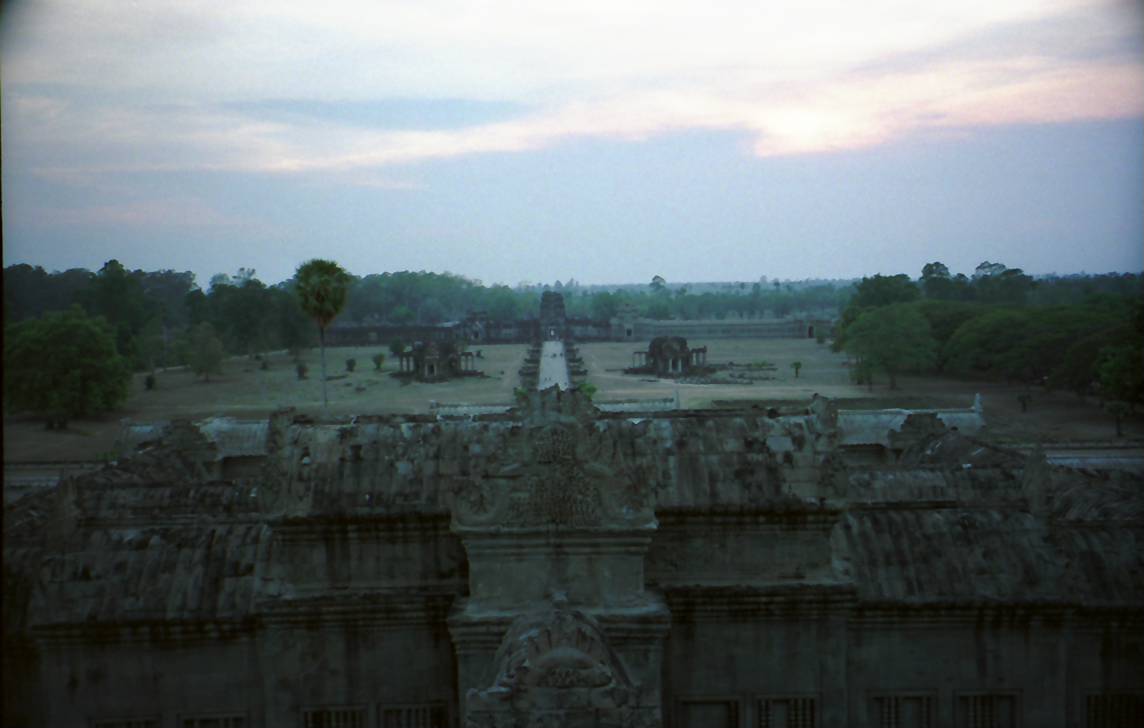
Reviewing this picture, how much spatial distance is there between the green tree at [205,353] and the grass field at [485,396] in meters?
0.98

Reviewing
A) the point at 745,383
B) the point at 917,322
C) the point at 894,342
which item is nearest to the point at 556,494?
the point at 894,342

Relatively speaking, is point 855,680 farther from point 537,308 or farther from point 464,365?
point 537,308

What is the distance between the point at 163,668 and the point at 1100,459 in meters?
25.9

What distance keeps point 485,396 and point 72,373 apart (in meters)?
22.3

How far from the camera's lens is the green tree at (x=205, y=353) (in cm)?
6328

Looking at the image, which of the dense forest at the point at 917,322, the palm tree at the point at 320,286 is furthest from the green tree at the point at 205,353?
the palm tree at the point at 320,286

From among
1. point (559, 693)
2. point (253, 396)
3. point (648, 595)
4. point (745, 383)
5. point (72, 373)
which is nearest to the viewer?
point (559, 693)

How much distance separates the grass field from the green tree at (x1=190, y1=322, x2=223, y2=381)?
3.20 feet

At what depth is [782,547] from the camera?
11117 mm

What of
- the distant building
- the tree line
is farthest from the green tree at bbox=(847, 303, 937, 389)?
the distant building

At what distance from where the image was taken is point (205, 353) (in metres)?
63.4

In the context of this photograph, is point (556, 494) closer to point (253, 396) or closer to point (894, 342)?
point (894, 342)

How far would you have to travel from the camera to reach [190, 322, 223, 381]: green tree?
63281mm

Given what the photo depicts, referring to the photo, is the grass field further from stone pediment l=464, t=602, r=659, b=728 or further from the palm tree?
stone pediment l=464, t=602, r=659, b=728
